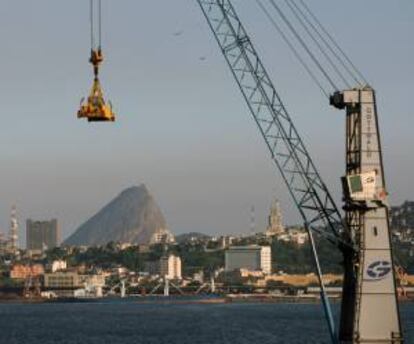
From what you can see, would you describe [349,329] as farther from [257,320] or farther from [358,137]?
[257,320]

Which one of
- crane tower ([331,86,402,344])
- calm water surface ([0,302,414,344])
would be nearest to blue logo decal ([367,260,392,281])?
crane tower ([331,86,402,344])

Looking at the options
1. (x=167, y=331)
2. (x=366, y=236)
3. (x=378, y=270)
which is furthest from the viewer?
(x=167, y=331)

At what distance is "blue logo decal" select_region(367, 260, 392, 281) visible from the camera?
73.2 m

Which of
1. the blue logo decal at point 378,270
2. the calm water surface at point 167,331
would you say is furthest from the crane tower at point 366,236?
the calm water surface at point 167,331

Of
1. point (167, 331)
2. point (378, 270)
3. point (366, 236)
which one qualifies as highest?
point (366, 236)

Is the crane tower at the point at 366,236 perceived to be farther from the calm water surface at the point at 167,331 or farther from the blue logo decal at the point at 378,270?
the calm water surface at the point at 167,331

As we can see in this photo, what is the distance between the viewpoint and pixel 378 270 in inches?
2884

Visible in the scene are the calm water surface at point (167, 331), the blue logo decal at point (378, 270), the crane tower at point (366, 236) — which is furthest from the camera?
the calm water surface at point (167, 331)

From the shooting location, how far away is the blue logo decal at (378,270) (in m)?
73.2

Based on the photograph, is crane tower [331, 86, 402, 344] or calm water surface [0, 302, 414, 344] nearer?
crane tower [331, 86, 402, 344]

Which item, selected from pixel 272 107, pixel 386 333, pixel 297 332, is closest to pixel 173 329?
pixel 297 332

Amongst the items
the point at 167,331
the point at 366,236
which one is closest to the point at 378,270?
the point at 366,236

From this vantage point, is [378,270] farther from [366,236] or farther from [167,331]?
[167,331]

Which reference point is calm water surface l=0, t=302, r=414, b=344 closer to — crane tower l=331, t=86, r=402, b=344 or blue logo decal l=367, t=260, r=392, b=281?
crane tower l=331, t=86, r=402, b=344
